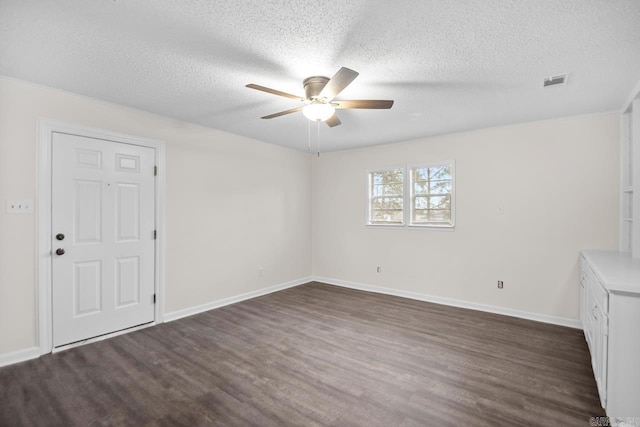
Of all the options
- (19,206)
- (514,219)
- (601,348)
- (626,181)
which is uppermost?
(626,181)

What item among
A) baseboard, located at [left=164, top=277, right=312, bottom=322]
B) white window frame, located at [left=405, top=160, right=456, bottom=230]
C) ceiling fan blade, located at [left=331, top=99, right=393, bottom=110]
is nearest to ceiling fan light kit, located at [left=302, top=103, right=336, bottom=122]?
ceiling fan blade, located at [left=331, top=99, right=393, bottom=110]

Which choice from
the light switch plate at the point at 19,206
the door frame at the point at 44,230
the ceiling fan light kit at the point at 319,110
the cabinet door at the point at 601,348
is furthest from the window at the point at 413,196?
the light switch plate at the point at 19,206

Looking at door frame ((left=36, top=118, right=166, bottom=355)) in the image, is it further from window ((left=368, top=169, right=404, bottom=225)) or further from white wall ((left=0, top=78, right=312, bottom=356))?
window ((left=368, top=169, right=404, bottom=225))

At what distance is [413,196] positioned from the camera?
4820 mm

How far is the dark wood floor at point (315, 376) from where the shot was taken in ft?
6.61

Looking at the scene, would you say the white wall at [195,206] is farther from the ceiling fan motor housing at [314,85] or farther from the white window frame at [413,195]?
the ceiling fan motor housing at [314,85]

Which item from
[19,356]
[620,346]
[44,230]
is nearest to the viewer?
[620,346]

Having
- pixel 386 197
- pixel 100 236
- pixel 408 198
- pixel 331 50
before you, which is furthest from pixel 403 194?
pixel 100 236

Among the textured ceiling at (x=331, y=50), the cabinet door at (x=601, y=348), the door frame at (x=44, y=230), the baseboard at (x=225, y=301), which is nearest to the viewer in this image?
the textured ceiling at (x=331, y=50)

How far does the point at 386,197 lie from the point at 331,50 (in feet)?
10.9

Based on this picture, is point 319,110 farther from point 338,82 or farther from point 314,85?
point 338,82

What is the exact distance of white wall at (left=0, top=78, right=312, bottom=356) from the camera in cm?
266

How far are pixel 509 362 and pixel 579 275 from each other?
173 centimetres

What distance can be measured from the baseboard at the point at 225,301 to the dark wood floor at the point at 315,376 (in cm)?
13
